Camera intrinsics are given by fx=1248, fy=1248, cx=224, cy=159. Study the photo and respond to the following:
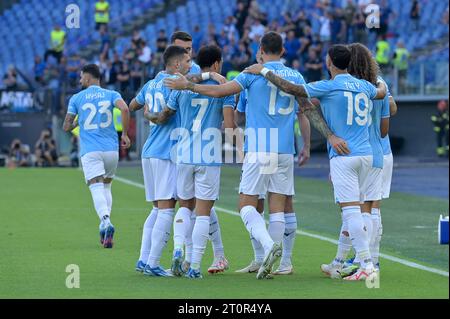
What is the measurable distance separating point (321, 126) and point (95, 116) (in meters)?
4.29

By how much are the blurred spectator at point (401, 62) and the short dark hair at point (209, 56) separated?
76.2 feet

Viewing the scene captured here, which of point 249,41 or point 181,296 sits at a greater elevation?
point 249,41

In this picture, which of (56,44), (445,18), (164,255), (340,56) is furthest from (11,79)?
(340,56)

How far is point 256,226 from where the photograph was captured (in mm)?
10891

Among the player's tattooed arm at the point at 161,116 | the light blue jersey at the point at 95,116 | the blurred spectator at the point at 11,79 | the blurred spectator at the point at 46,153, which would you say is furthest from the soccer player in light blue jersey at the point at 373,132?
the blurred spectator at the point at 11,79

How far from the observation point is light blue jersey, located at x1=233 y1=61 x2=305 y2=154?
35.9 feet

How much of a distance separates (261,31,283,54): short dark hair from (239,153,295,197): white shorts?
920 mm

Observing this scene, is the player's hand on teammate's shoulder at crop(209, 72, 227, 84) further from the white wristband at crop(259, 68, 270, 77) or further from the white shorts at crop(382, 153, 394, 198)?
the white shorts at crop(382, 153, 394, 198)

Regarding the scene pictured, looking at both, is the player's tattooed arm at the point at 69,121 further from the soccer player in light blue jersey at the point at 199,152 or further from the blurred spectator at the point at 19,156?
the blurred spectator at the point at 19,156

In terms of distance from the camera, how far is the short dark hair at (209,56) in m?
11.1
